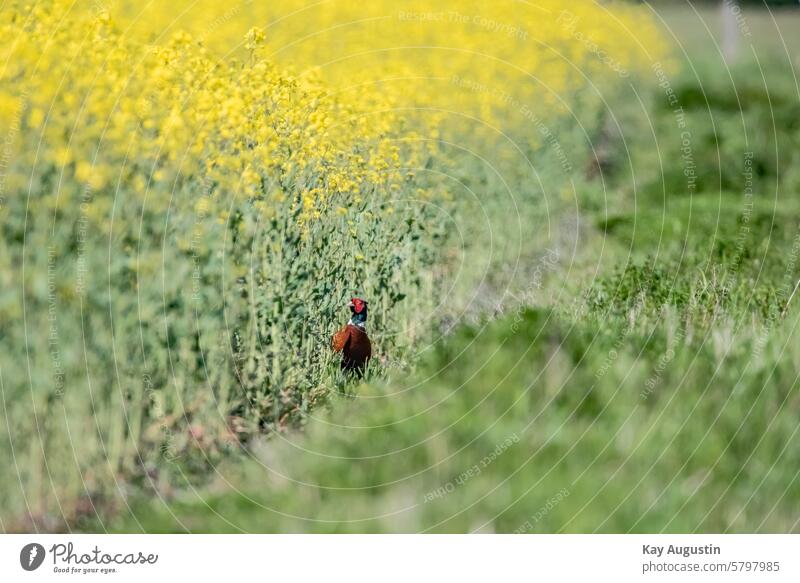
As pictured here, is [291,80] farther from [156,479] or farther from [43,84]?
[156,479]

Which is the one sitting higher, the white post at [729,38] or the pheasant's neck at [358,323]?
the white post at [729,38]

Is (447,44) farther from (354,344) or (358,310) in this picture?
(354,344)

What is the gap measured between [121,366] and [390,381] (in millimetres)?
1175

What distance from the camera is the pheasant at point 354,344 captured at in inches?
183

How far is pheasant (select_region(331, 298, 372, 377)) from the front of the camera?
4660 millimetres

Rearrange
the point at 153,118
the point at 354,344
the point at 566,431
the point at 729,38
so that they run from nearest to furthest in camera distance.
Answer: the point at 566,431 → the point at 153,118 → the point at 354,344 → the point at 729,38

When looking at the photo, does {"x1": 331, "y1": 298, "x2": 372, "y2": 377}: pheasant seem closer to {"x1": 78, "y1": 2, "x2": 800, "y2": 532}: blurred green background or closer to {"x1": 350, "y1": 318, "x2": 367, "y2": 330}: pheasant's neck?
{"x1": 350, "y1": 318, "x2": 367, "y2": 330}: pheasant's neck

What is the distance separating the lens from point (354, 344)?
15.3 feet

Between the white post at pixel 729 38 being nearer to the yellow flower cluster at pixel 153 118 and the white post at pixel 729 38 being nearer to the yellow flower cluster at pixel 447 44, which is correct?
the yellow flower cluster at pixel 447 44

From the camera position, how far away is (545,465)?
12.7 ft

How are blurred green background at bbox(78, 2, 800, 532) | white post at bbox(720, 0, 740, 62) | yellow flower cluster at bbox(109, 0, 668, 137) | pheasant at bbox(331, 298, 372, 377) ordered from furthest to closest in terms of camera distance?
white post at bbox(720, 0, 740, 62)
yellow flower cluster at bbox(109, 0, 668, 137)
pheasant at bbox(331, 298, 372, 377)
blurred green background at bbox(78, 2, 800, 532)

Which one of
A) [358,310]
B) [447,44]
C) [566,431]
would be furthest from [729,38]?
[566,431]

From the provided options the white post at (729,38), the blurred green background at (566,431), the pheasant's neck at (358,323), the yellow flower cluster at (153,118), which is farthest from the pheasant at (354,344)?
the white post at (729,38)

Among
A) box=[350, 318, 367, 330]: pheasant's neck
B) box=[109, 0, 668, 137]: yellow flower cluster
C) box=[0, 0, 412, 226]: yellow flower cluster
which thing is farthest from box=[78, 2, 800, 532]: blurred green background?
box=[109, 0, 668, 137]: yellow flower cluster
